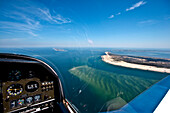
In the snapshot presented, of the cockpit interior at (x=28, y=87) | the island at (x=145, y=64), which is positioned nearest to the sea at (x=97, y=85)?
the cockpit interior at (x=28, y=87)

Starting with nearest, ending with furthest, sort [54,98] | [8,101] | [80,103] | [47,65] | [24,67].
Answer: [8,101] → [47,65] → [24,67] → [54,98] → [80,103]

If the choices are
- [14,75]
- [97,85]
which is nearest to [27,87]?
[14,75]

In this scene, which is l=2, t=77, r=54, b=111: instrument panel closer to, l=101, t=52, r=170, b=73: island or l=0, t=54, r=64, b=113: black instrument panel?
l=0, t=54, r=64, b=113: black instrument panel

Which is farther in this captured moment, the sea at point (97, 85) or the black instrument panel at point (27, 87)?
the sea at point (97, 85)

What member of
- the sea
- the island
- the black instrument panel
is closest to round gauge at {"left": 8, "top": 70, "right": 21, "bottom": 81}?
the black instrument panel

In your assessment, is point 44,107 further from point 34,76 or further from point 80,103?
point 80,103

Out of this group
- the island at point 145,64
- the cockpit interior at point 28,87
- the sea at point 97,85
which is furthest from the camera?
the island at point 145,64

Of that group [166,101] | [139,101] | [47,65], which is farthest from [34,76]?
[166,101]

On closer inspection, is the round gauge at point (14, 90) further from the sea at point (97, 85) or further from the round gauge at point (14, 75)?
the sea at point (97, 85)

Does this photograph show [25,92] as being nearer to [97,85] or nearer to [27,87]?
[27,87]
